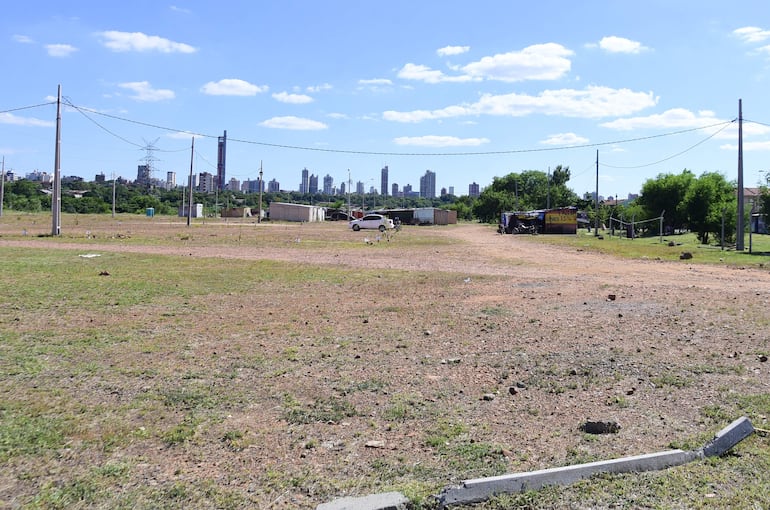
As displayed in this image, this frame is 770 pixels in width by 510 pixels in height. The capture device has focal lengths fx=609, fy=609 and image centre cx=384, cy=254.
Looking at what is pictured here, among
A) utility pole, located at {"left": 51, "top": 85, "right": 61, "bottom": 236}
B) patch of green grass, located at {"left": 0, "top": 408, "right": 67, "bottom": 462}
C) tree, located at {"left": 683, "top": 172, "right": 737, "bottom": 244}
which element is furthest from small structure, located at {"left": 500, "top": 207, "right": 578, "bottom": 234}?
patch of green grass, located at {"left": 0, "top": 408, "right": 67, "bottom": 462}

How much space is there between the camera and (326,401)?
19.6 feet

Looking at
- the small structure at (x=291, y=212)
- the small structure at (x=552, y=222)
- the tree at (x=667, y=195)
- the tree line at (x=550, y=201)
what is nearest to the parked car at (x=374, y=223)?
the small structure at (x=552, y=222)

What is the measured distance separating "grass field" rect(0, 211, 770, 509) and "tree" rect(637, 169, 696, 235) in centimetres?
5239

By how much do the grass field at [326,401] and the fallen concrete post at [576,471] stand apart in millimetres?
83

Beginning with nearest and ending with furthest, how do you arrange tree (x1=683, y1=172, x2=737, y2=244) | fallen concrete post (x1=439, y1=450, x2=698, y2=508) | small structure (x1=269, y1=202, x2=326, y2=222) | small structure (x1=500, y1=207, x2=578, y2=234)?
fallen concrete post (x1=439, y1=450, x2=698, y2=508) → tree (x1=683, y1=172, x2=737, y2=244) → small structure (x1=500, y1=207, x2=578, y2=234) → small structure (x1=269, y1=202, x2=326, y2=222)

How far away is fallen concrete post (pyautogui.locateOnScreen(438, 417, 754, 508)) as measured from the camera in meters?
3.93

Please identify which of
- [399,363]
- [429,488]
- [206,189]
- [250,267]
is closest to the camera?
[429,488]

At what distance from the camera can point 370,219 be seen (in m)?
60.3

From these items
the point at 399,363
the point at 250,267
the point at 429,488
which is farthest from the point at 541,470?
the point at 250,267

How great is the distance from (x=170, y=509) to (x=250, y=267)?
15810 mm

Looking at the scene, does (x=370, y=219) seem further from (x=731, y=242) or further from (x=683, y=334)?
(x=683, y=334)

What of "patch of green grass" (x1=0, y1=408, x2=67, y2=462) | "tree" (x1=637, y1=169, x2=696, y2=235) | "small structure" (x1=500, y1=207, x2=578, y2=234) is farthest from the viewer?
"tree" (x1=637, y1=169, x2=696, y2=235)

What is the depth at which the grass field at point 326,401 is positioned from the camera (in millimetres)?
4121

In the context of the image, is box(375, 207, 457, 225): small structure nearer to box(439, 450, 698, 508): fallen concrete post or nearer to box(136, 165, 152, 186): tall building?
box(136, 165, 152, 186): tall building
